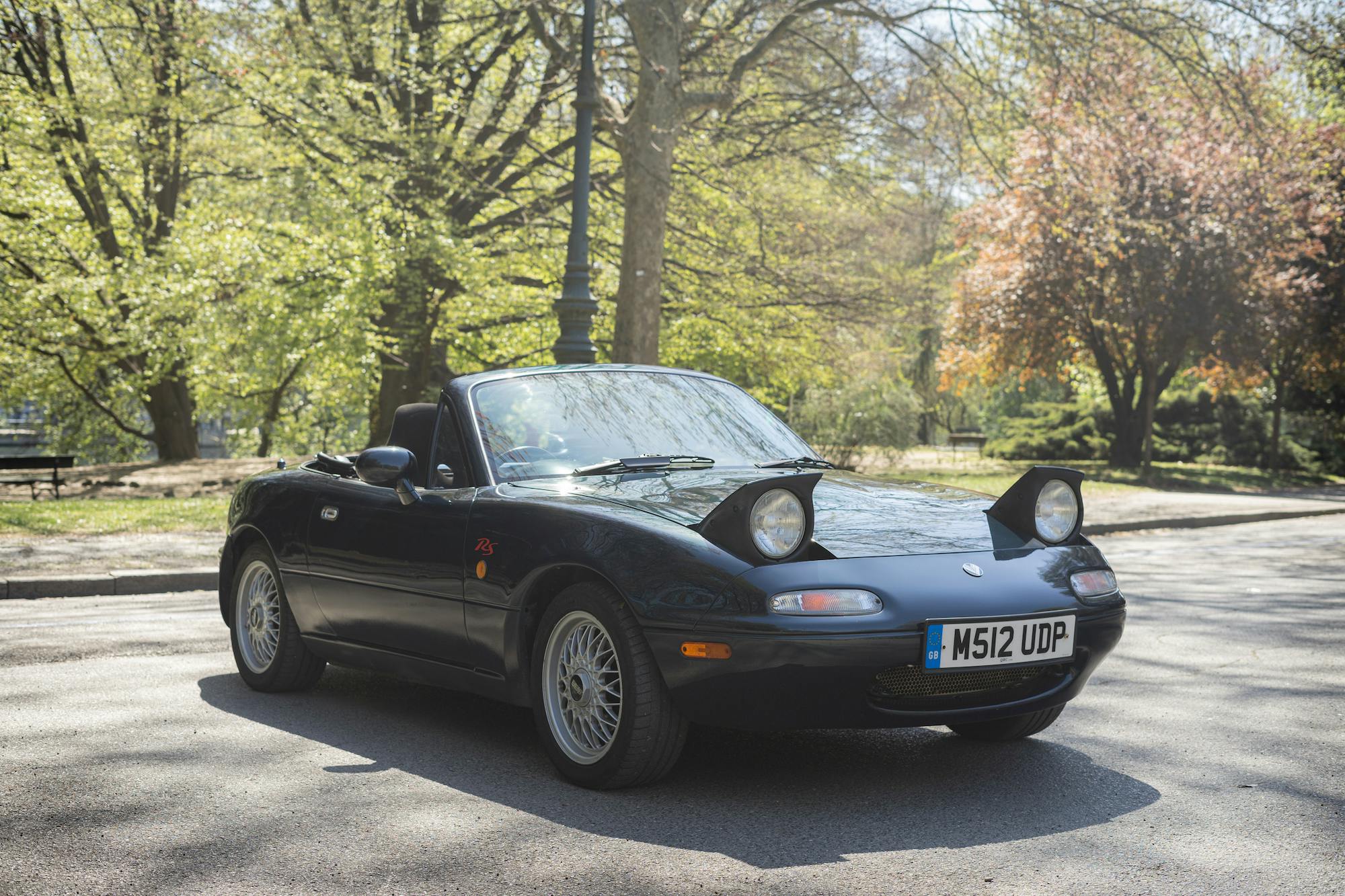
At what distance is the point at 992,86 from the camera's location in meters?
17.6

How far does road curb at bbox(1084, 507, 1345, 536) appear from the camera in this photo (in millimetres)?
17875

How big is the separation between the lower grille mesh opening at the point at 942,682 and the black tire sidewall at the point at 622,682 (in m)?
0.73

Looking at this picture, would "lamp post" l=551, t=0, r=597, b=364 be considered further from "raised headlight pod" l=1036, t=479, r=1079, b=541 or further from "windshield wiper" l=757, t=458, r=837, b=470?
"raised headlight pod" l=1036, t=479, r=1079, b=541

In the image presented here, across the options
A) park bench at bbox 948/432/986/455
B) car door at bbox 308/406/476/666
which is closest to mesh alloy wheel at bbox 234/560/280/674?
car door at bbox 308/406/476/666

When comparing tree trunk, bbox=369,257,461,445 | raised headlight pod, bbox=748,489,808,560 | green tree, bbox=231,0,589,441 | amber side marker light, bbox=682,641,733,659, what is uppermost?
green tree, bbox=231,0,589,441

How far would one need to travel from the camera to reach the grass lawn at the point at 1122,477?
26.1 m

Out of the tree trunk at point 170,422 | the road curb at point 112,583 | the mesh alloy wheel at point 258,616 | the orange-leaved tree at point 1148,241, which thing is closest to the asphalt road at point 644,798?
the mesh alloy wheel at point 258,616

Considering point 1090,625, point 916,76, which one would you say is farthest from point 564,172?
point 1090,625

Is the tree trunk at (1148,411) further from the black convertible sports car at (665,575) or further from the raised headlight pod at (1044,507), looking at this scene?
the raised headlight pod at (1044,507)

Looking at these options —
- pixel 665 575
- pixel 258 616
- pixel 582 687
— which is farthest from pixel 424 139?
pixel 665 575

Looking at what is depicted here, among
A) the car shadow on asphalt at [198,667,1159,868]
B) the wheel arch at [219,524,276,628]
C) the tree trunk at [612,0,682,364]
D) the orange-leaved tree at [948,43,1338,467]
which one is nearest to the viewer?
the car shadow on asphalt at [198,667,1159,868]

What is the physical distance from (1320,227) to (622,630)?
3036cm

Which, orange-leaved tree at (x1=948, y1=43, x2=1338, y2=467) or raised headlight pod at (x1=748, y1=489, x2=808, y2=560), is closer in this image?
raised headlight pod at (x1=748, y1=489, x2=808, y2=560)

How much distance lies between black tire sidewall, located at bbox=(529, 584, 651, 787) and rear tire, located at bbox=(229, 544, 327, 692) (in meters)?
1.82
